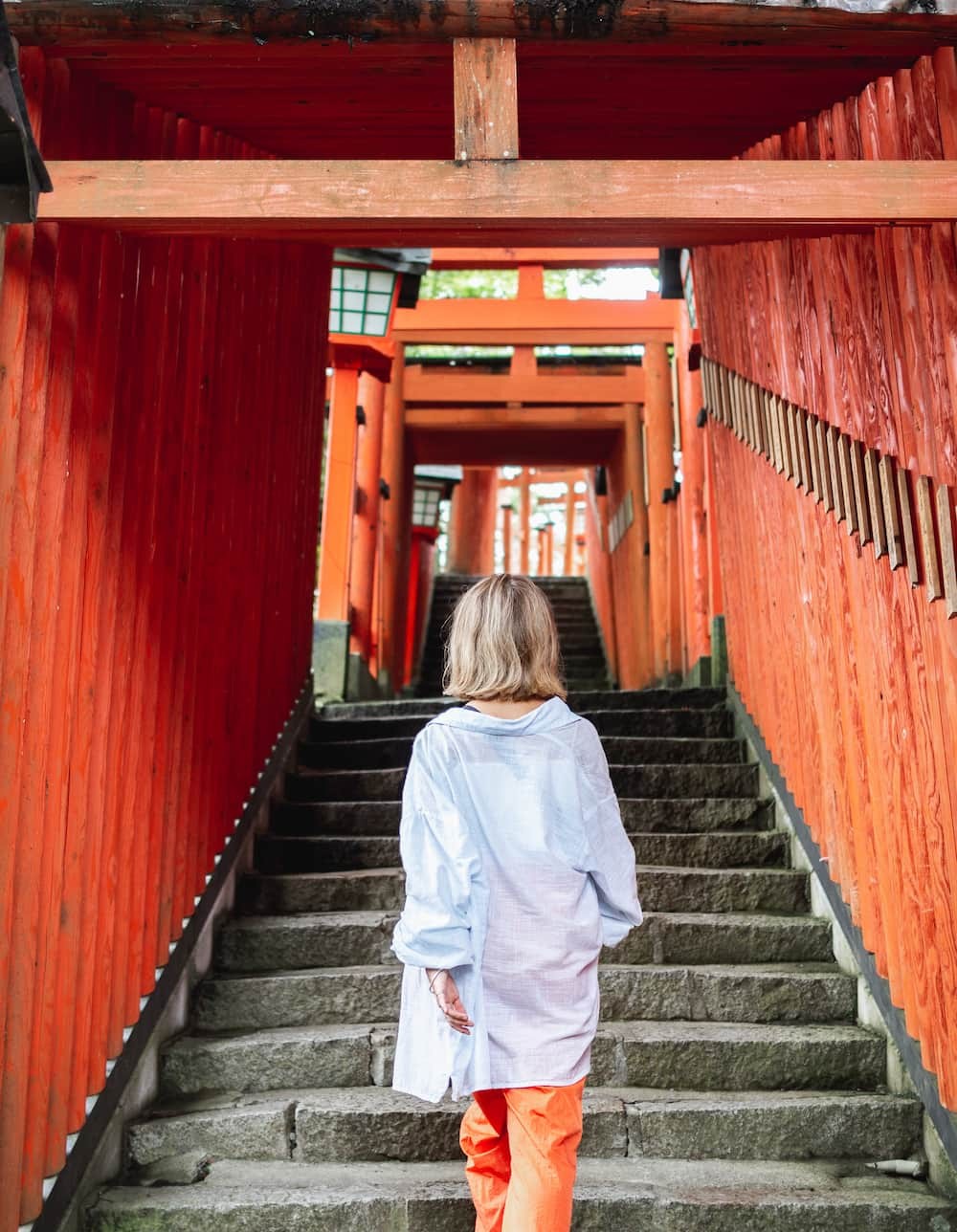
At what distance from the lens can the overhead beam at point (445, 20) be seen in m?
2.62

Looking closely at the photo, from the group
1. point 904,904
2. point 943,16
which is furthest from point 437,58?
point 904,904

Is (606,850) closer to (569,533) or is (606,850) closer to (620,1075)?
(620,1075)

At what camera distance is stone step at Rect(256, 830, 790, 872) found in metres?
4.41

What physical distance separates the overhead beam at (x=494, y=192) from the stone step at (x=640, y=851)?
2.63 metres

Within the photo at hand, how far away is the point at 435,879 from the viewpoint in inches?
82.5

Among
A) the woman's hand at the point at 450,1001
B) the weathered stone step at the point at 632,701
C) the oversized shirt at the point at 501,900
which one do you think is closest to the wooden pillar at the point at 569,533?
the weathered stone step at the point at 632,701

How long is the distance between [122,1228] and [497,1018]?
54.0 inches

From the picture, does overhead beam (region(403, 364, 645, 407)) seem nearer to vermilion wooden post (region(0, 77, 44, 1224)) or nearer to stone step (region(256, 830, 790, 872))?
stone step (region(256, 830, 790, 872))

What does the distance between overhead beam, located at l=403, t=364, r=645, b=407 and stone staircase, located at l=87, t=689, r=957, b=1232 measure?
19.9ft

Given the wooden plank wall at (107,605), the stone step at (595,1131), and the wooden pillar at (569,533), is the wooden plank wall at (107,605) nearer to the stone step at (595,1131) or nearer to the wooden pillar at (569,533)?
the stone step at (595,1131)

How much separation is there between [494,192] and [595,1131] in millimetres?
2553

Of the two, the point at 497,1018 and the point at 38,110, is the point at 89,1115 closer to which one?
the point at 497,1018

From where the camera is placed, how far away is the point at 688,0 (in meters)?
2.65

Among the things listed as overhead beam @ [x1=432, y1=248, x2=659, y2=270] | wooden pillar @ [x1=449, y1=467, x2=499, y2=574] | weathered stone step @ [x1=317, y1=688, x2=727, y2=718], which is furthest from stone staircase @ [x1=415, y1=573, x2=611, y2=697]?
weathered stone step @ [x1=317, y1=688, x2=727, y2=718]
